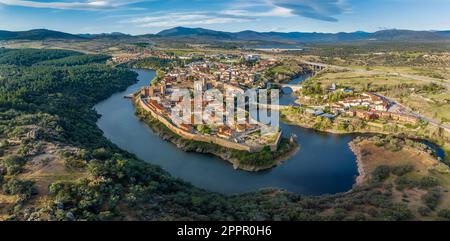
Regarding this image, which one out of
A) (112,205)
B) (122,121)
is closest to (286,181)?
(112,205)

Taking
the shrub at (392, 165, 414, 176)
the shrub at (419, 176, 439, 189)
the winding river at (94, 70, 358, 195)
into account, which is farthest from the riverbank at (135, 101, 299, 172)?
the shrub at (419, 176, 439, 189)

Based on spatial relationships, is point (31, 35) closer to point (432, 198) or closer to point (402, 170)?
point (402, 170)

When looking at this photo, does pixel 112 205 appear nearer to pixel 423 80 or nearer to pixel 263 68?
pixel 423 80

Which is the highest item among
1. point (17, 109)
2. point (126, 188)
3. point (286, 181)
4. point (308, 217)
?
point (17, 109)

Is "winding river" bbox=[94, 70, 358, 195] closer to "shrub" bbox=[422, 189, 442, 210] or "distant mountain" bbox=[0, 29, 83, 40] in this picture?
"shrub" bbox=[422, 189, 442, 210]

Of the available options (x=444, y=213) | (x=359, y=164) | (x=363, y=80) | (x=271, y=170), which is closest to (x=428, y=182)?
(x=444, y=213)

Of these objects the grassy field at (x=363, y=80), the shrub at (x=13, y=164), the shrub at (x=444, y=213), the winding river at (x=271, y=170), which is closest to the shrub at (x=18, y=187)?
the shrub at (x=13, y=164)
